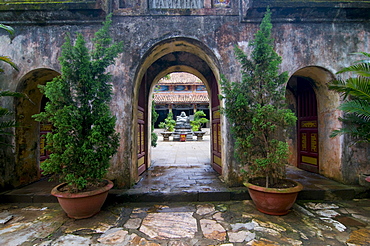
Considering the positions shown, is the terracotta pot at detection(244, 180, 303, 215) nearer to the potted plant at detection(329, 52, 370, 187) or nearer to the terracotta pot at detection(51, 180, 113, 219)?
the potted plant at detection(329, 52, 370, 187)

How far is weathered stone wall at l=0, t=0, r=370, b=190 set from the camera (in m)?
4.21

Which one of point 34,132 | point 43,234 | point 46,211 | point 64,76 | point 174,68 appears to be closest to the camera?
point 43,234

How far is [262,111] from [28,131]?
5.24m

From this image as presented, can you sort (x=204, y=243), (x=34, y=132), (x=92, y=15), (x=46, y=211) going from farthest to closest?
(x=34, y=132), (x=92, y=15), (x=46, y=211), (x=204, y=243)

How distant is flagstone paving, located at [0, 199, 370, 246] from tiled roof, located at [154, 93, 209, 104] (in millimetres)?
23206

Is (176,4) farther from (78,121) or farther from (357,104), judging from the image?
(357,104)

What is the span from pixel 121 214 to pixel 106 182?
25.1 inches

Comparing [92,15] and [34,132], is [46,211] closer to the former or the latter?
[34,132]

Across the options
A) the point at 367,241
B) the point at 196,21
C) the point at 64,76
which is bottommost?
the point at 367,241

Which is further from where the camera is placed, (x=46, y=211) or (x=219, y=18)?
(x=219, y=18)

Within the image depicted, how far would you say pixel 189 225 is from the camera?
9.75 ft

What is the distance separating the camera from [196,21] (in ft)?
14.2

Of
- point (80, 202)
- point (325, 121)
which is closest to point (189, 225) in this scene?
point (80, 202)

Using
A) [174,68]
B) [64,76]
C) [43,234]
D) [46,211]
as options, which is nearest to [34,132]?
[46,211]
